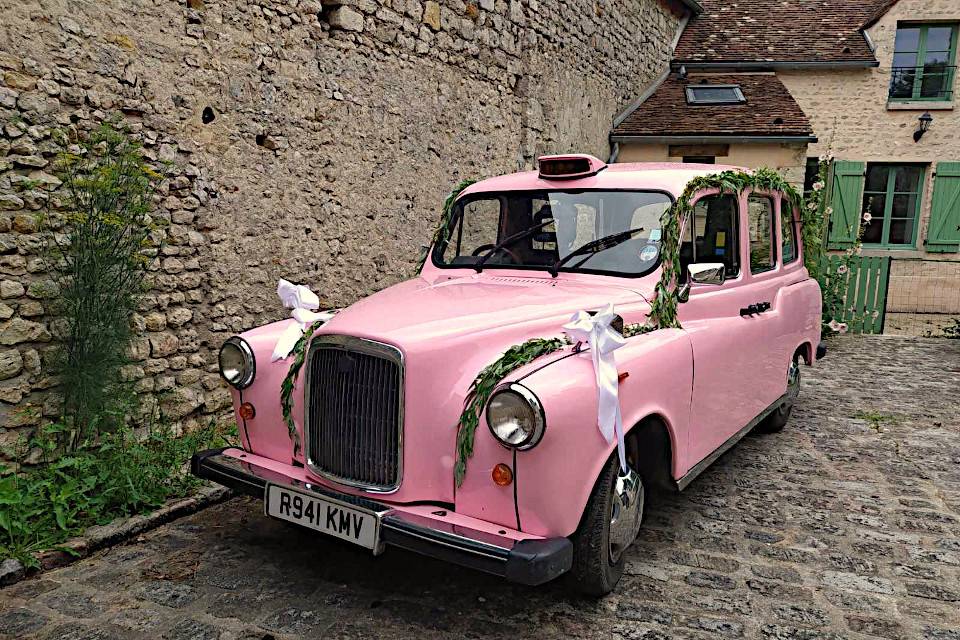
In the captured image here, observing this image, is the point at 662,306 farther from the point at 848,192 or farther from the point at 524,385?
the point at 848,192

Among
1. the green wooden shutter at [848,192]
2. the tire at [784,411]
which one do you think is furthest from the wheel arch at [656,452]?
the green wooden shutter at [848,192]

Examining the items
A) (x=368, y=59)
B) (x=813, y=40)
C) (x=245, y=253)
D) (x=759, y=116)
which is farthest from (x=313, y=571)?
(x=813, y=40)

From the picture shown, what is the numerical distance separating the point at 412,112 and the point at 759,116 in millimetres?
7849

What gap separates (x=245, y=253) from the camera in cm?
532

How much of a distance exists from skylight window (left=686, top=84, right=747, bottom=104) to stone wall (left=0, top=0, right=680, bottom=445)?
19.7 ft

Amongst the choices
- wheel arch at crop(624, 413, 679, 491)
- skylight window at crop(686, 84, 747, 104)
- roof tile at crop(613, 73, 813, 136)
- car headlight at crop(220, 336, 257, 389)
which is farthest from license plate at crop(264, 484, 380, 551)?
skylight window at crop(686, 84, 747, 104)

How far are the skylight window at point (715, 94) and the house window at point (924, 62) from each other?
144 inches

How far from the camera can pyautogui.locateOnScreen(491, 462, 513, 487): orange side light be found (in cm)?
255

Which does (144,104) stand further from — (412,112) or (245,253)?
(412,112)

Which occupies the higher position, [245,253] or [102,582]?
[245,253]

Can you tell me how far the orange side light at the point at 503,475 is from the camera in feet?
8.38

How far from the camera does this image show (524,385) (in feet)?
8.36

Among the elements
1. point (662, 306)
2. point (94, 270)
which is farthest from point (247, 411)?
point (662, 306)

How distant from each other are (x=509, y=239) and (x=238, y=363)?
1.60 meters
